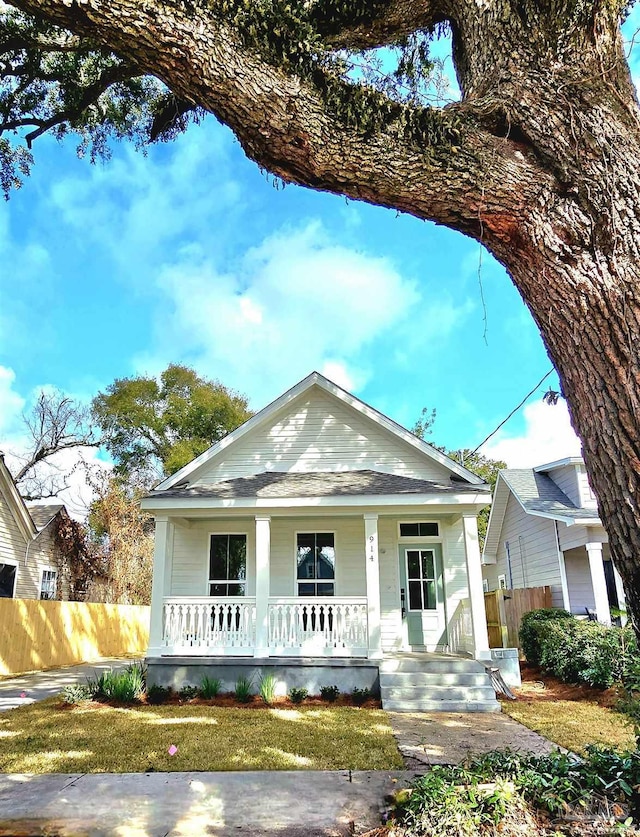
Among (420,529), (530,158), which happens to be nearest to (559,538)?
(420,529)

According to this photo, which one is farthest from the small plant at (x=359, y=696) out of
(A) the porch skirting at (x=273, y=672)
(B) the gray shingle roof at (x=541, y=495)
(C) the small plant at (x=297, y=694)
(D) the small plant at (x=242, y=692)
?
(B) the gray shingle roof at (x=541, y=495)

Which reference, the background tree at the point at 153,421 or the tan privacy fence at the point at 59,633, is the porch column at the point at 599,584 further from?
the background tree at the point at 153,421

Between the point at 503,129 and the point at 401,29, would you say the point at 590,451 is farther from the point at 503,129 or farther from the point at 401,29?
the point at 401,29

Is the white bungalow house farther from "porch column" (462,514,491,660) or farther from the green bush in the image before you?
the green bush

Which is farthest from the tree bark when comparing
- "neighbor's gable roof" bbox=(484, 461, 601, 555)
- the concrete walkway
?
"neighbor's gable roof" bbox=(484, 461, 601, 555)

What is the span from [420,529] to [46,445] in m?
23.4

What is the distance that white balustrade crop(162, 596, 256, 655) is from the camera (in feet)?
32.6

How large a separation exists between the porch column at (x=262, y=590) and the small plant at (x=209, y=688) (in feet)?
2.50

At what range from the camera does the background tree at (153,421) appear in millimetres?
32438

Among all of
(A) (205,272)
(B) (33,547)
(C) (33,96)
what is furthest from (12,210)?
(C) (33,96)

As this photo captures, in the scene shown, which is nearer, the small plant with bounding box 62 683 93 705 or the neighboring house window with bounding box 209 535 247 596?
the small plant with bounding box 62 683 93 705

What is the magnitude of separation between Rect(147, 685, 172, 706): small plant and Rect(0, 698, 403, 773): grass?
1.41ft

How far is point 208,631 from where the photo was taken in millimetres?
10062

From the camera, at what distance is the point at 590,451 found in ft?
8.87
